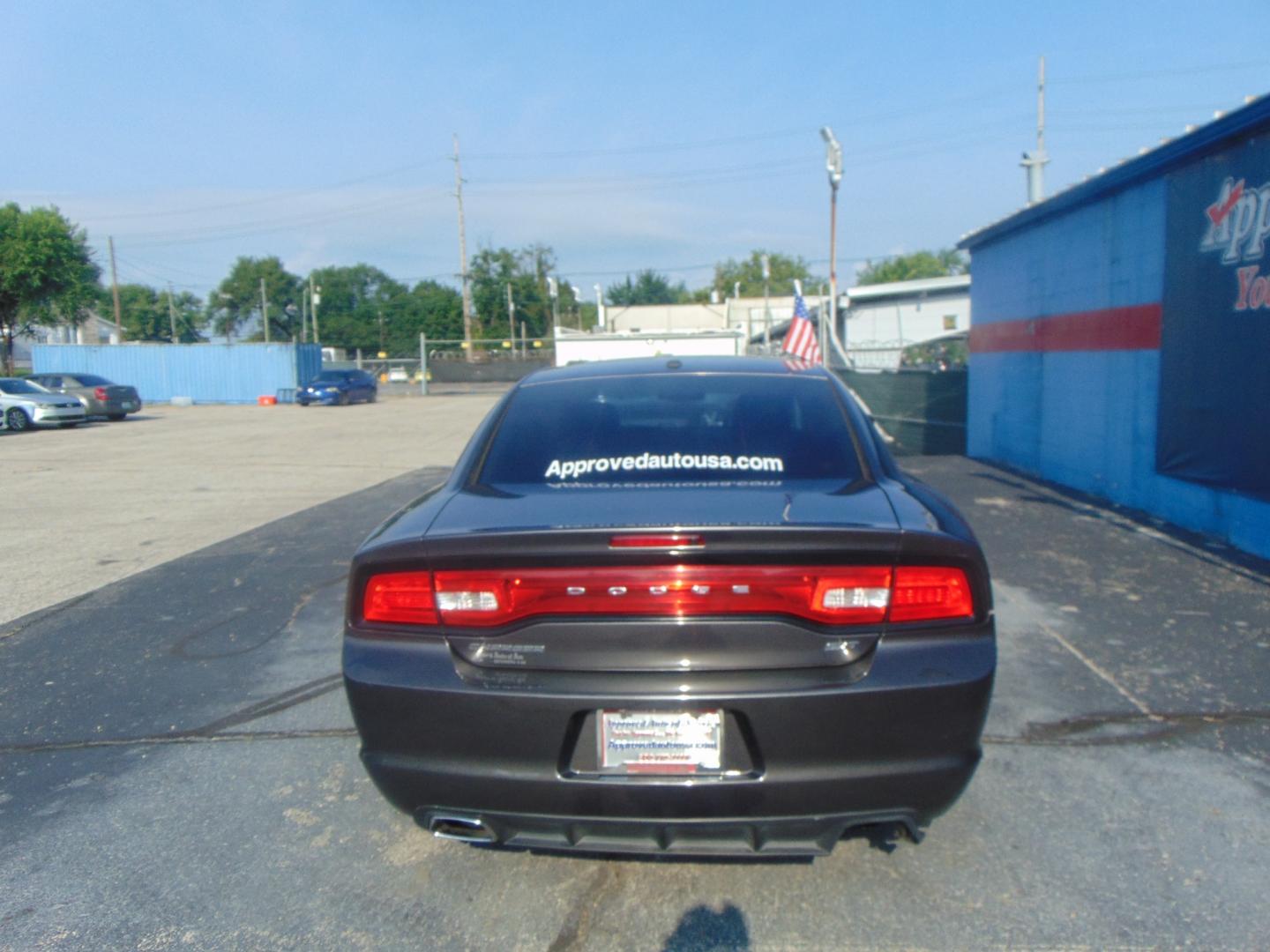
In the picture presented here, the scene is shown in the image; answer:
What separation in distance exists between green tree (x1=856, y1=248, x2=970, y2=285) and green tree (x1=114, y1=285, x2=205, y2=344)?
199ft

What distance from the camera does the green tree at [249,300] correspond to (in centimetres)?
8588

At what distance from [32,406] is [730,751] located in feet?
89.3

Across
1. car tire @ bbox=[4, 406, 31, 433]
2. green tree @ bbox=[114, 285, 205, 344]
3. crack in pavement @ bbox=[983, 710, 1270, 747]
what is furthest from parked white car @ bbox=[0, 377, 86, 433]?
green tree @ bbox=[114, 285, 205, 344]

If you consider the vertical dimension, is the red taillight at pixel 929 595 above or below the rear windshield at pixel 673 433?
below

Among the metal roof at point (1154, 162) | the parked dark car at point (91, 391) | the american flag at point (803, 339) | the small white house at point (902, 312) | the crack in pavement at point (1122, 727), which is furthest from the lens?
the small white house at point (902, 312)

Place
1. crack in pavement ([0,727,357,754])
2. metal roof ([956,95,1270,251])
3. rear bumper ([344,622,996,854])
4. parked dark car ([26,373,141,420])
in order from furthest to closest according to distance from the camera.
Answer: parked dark car ([26,373,141,420]) → metal roof ([956,95,1270,251]) → crack in pavement ([0,727,357,754]) → rear bumper ([344,622,996,854])

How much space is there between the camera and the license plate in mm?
2564

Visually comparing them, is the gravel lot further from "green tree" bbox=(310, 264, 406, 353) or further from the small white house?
"green tree" bbox=(310, 264, 406, 353)

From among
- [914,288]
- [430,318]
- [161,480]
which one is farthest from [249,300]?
[161,480]

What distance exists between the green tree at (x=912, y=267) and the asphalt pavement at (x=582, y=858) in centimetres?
8732

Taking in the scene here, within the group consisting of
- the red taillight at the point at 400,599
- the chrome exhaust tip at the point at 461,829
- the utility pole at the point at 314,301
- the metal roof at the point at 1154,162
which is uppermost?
the utility pole at the point at 314,301

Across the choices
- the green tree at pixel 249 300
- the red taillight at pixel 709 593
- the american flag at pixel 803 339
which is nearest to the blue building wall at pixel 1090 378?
the american flag at pixel 803 339

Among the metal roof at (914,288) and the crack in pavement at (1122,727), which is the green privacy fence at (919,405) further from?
the metal roof at (914,288)

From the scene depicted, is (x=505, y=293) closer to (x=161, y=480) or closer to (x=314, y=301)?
(x=314, y=301)
